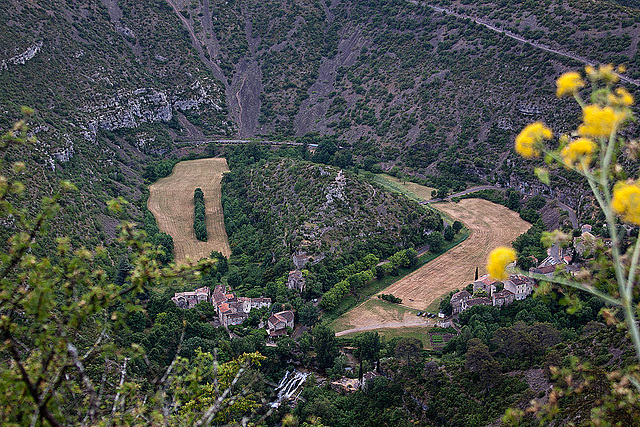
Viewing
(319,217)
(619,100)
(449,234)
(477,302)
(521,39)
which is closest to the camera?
(619,100)

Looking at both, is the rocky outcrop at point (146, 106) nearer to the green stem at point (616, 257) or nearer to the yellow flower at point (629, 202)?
the green stem at point (616, 257)

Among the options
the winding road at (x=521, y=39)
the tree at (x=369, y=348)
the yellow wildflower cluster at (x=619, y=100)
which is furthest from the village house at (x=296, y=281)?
the winding road at (x=521, y=39)

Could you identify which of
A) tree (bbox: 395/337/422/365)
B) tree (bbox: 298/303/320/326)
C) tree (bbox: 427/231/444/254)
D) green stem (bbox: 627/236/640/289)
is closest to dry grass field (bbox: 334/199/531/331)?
tree (bbox: 427/231/444/254)

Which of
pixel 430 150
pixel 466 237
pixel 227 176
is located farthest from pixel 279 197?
pixel 430 150

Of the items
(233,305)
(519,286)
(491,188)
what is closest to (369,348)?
(233,305)

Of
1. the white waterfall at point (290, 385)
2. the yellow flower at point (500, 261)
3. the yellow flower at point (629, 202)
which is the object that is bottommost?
the white waterfall at point (290, 385)

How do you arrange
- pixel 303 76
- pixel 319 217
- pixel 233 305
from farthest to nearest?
1. pixel 303 76
2. pixel 319 217
3. pixel 233 305

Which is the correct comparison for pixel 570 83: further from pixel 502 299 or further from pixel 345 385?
pixel 502 299
